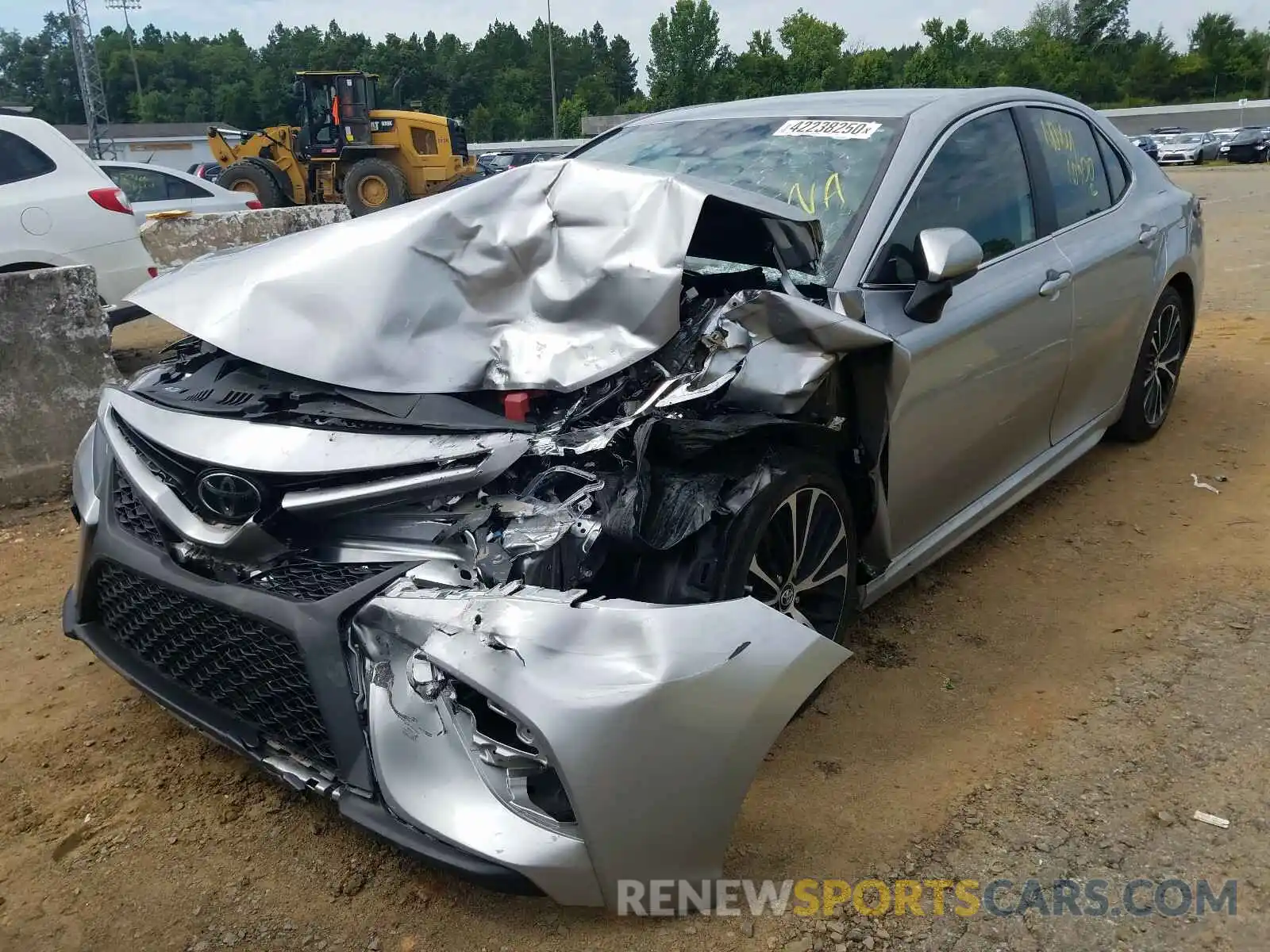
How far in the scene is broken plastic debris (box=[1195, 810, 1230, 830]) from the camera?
2.48 m

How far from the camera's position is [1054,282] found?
142 inches

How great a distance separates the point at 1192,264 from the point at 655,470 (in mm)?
3828

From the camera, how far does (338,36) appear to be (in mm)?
82438

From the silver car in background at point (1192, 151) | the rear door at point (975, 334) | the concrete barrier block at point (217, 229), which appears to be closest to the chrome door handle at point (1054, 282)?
the rear door at point (975, 334)

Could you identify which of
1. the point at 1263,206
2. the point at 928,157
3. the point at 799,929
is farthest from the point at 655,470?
the point at 1263,206

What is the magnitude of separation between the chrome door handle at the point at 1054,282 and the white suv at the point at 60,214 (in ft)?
17.6

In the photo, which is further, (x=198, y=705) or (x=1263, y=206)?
(x=1263, y=206)

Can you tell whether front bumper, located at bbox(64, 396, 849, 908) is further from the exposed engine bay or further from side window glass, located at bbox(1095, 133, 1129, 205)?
side window glass, located at bbox(1095, 133, 1129, 205)

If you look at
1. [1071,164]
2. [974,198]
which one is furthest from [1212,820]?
[1071,164]

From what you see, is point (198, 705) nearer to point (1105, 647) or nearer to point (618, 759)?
point (618, 759)

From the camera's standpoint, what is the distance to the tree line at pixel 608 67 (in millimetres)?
63000

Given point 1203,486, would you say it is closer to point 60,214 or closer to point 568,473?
point 568,473

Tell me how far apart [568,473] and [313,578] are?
0.63 m

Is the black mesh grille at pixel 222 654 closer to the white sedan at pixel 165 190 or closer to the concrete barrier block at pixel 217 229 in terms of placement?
the concrete barrier block at pixel 217 229
